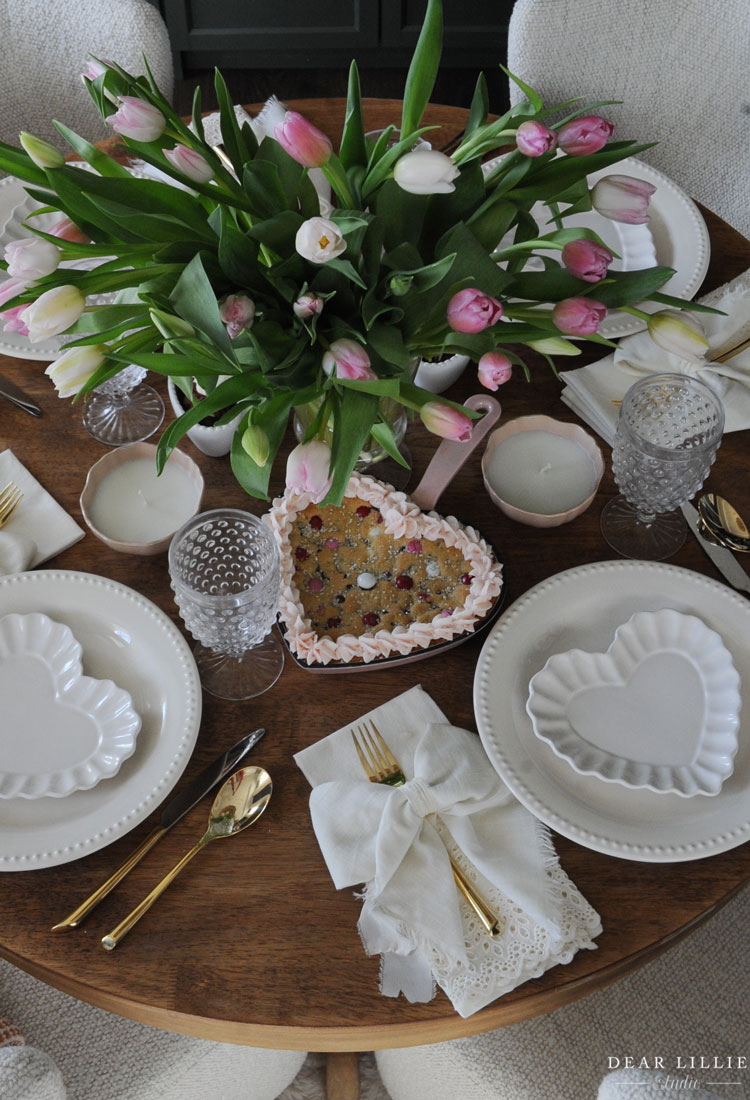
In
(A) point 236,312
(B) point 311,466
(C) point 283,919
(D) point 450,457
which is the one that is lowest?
(C) point 283,919

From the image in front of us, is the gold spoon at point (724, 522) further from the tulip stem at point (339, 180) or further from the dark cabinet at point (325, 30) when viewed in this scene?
the dark cabinet at point (325, 30)

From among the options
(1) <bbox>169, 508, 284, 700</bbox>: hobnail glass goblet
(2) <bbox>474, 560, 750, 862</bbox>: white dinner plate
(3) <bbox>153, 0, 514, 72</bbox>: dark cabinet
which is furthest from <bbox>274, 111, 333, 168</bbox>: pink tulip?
(3) <bbox>153, 0, 514, 72</bbox>: dark cabinet

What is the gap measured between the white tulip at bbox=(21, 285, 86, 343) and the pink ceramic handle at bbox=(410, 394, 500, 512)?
35 centimetres

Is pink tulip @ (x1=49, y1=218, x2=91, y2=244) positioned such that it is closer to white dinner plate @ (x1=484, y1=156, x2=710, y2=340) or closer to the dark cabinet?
white dinner plate @ (x1=484, y1=156, x2=710, y2=340)

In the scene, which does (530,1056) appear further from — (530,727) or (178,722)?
(178,722)

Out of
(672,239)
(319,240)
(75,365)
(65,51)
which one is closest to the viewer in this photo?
(319,240)

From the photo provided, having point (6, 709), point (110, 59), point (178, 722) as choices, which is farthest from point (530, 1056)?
point (110, 59)

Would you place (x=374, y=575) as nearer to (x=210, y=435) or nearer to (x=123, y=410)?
(x=210, y=435)

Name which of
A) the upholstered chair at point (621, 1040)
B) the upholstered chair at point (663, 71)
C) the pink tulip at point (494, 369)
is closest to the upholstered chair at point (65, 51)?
the upholstered chair at point (663, 71)

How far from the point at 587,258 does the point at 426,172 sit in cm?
16

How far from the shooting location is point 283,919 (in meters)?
0.80

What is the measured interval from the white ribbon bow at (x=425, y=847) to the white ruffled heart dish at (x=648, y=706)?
8cm

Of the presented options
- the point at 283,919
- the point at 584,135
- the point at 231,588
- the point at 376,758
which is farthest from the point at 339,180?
the point at 283,919

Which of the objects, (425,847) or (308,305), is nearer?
(308,305)
